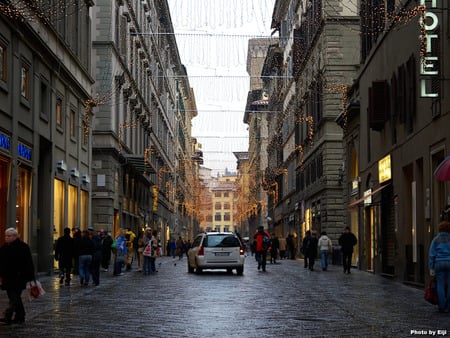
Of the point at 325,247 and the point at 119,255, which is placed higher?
the point at 325,247

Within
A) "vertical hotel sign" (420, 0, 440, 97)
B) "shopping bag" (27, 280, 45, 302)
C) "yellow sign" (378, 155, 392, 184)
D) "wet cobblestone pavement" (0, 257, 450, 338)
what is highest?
"vertical hotel sign" (420, 0, 440, 97)

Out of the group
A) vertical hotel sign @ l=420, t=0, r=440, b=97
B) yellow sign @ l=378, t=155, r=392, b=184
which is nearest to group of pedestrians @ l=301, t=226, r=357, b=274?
yellow sign @ l=378, t=155, r=392, b=184

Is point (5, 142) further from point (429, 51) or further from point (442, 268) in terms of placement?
point (442, 268)

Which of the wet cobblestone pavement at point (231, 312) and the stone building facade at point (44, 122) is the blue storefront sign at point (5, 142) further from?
the wet cobblestone pavement at point (231, 312)

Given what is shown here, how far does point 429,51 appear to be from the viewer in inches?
844

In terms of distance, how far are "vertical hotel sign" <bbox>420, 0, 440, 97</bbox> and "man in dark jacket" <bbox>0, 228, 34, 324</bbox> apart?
1130 cm

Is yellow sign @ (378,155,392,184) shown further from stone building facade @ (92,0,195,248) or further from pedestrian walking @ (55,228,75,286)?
stone building facade @ (92,0,195,248)

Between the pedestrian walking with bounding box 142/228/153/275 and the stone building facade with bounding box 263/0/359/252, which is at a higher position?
the stone building facade with bounding box 263/0/359/252

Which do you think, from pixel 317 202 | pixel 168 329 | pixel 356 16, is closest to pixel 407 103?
pixel 168 329

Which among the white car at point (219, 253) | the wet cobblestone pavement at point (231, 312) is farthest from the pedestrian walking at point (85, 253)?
the white car at point (219, 253)

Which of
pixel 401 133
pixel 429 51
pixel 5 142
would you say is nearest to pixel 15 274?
pixel 5 142

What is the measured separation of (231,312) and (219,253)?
17.3 m

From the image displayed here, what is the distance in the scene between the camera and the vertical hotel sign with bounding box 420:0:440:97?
843 inches

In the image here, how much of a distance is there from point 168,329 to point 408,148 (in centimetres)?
1503
